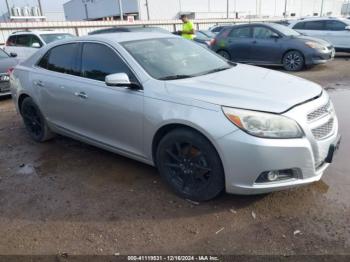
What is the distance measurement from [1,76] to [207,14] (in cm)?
5836

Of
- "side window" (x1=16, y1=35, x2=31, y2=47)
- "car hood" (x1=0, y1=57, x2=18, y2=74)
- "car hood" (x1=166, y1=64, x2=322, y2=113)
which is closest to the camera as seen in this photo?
"car hood" (x1=166, y1=64, x2=322, y2=113)

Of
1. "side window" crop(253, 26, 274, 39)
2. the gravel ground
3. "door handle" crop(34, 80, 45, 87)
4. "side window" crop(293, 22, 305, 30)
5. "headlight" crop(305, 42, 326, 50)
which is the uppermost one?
"door handle" crop(34, 80, 45, 87)

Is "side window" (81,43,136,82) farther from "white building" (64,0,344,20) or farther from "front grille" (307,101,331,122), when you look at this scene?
"white building" (64,0,344,20)

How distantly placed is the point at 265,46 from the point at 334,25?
4.15 meters

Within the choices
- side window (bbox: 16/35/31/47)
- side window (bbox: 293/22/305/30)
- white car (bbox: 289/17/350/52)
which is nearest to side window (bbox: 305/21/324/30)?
white car (bbox: 289/17/350/52)

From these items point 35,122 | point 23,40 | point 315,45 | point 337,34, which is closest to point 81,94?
point 35,122

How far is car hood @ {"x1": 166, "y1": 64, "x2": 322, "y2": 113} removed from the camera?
297 cm

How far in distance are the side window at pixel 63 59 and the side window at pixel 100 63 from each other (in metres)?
0.18

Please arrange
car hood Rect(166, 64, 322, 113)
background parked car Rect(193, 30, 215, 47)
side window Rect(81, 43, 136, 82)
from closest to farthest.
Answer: car hood Rect(166, 64, 322, 113)
side window Rect(81, 43, 136, 82)
background parked car Rect(193, 30, 215, 47)

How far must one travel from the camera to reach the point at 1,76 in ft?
27.3

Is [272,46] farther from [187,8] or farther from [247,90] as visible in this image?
[187,8]

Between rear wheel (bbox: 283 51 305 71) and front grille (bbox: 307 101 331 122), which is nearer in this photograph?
front grille (bbox: 307 101 331 122)

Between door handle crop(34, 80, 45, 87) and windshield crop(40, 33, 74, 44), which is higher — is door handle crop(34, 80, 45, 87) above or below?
above

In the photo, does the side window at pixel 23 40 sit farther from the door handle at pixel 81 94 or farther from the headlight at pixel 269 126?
the headlight at pixel 269 126
